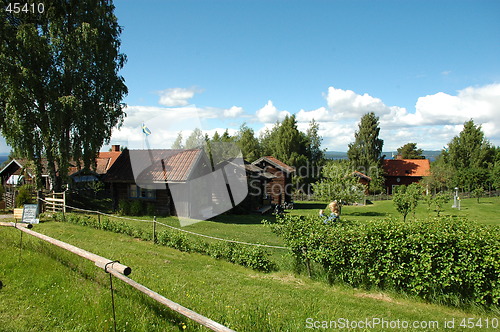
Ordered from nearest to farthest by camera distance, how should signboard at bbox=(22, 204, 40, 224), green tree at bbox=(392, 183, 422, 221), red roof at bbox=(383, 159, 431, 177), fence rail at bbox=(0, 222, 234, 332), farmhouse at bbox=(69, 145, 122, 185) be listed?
fence rail at bbox=(0, 222, 234, 332) → signboard at bbox=(22, 204, 40, 224) → green tree at bbox=(392, 183, 422, 221) → farmhouse at bbox=(69, 145, 122, 185) → red roof at bbox=(383, 159, 431, 177)

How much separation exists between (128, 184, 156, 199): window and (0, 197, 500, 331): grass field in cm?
1300

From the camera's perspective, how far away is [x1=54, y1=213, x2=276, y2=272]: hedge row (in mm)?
9953

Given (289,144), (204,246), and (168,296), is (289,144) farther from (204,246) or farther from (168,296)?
(168,296)

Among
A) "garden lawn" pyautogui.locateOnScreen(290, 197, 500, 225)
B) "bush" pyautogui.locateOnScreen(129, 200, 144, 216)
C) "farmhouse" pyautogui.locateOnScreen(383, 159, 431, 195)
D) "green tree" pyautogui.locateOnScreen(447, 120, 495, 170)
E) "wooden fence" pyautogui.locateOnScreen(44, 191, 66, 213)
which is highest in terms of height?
"green tree" pyautogui.locateOnScreen(447, 120, 495, 170)

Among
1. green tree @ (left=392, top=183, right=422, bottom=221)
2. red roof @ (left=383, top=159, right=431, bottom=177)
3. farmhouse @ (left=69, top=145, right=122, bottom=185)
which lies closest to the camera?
green tree @ (left=392, top=183, right=422, bottom=221)

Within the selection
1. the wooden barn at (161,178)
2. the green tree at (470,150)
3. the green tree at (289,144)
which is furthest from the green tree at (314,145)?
the wooden barn at (161,178)

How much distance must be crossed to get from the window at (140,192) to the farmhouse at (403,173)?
5205 cm

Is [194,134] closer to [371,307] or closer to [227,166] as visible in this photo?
[227,166]

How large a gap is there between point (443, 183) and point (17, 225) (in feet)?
200

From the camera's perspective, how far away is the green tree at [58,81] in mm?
19391

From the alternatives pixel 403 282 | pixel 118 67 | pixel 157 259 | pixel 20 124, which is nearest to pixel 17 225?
pixel 157 259

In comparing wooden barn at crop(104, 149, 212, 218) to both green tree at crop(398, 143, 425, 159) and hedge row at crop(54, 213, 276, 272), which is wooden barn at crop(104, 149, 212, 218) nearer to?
hedge row at crop(54, 213, 276, 272)

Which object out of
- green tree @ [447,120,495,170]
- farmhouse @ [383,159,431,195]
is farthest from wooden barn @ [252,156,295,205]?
green tree @ [447,120,495,170]

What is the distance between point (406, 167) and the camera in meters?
64.5
